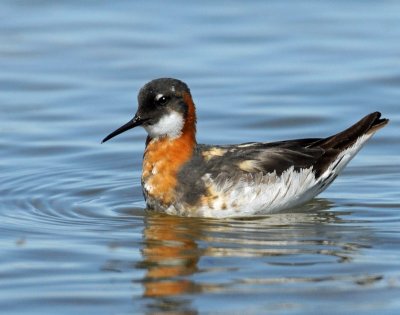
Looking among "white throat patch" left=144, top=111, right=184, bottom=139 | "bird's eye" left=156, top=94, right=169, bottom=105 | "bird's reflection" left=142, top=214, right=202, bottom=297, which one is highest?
"bird's eye" left=156, top=94, right=169, bottom=105

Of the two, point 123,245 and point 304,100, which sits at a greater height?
point 304,100

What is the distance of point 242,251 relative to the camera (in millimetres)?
10617

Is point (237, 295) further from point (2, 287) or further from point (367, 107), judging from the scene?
point (367, 107)

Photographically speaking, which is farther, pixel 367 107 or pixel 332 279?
pixel 367 107

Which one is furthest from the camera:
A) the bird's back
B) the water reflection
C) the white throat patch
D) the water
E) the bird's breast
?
the white throat patch

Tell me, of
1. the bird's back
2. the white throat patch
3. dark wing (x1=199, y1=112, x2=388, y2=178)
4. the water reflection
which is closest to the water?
the water reflection

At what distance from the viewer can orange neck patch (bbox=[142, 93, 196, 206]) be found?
12.2 m

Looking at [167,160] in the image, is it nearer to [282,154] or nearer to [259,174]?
[259,174]

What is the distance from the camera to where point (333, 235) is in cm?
1124

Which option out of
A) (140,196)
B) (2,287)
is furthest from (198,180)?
(2,287)

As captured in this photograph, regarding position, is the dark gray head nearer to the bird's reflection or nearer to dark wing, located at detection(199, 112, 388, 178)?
dark wing, located at detection(199, 112, 388, 178)

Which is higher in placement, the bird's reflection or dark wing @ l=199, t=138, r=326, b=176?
dark wing @ l=199, t=138, r=326, b=176

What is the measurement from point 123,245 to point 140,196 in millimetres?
2298

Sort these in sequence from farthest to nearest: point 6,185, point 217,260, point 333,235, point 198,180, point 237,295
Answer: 1. point 6,185
2. point 198,180
3. point 333,235
4. point 217,260
5. point 237,295
